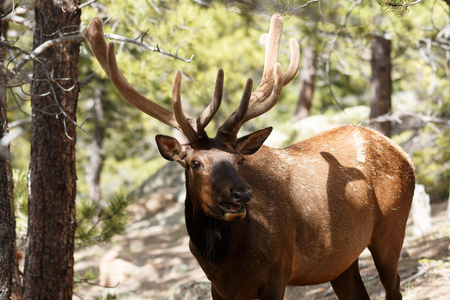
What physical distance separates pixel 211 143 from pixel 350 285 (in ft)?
7.71

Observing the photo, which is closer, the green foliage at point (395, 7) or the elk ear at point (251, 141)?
the green foliage at point (395, 7)

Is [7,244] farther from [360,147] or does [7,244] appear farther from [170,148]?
[360,147]

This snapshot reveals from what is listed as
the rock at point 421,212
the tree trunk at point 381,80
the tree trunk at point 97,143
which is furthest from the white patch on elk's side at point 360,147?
the tree trunk at point 97,143

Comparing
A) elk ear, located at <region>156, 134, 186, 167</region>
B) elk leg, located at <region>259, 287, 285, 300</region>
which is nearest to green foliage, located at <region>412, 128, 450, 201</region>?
elk leg, located at <region>259, 287, 285, 300</region>

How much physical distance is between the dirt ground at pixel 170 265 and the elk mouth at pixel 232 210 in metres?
2.35

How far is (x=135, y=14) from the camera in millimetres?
6648

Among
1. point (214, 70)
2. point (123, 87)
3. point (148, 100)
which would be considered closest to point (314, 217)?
point (148, 100)

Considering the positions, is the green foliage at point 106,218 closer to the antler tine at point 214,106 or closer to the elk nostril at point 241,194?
the antler tine at point 214,106

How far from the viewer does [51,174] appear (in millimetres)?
4797

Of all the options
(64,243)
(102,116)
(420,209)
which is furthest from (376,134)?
(102,116)

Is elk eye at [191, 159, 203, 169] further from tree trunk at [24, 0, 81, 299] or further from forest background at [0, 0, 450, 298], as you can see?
tree trunk at [24, 0, 81, 299]

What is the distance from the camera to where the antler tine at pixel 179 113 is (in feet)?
12.9

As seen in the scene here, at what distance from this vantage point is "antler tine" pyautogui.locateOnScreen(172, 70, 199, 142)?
3.93 m

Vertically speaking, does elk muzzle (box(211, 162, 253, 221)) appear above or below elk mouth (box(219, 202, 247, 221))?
above
